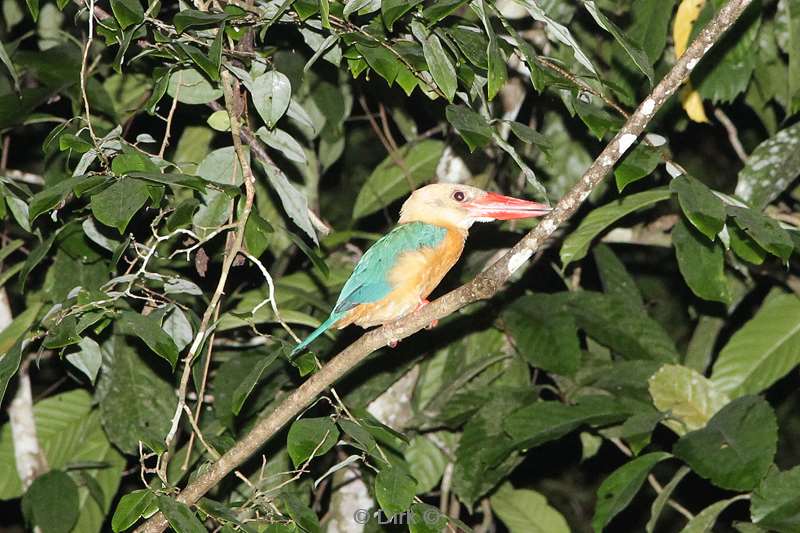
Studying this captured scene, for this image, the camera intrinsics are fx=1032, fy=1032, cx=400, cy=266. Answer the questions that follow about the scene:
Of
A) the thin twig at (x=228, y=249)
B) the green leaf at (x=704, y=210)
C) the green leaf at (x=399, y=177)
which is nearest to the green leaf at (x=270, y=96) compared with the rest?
the thin twig at (x=228, y=249)

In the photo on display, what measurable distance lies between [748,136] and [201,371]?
3.63 metres

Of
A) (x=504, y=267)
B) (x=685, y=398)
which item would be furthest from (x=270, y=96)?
(x=685, y=398)

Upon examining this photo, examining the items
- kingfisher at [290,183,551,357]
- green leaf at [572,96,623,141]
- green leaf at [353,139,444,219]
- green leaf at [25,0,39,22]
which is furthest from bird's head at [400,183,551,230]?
green leaf at [25,0,39,22]

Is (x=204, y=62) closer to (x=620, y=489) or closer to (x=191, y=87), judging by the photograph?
(x=191, y=87)

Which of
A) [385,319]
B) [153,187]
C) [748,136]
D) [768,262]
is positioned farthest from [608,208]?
[748,136]

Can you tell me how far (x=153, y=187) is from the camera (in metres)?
2.37

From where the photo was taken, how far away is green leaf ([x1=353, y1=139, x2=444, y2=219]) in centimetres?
427

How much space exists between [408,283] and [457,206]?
42 centimetres

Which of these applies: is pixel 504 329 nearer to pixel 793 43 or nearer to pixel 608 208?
pixel 608 208

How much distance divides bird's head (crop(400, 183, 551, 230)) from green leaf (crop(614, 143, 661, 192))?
867 mm

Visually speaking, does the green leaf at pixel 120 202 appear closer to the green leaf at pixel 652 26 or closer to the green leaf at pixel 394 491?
the green leaf at pixel 394 491

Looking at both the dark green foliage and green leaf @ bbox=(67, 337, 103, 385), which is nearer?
the dark green foliage

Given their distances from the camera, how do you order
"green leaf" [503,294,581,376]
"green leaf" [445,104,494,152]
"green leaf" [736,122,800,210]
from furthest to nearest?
1. "green leaf" [503,294,581,376]
2. "green leaf" [736,122,800,210]
3. "green leaf" [445,104,494,152]

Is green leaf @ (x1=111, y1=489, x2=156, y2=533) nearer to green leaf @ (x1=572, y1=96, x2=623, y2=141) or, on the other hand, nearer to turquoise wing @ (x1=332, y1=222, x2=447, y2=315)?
turquoise wing @ (x1=332, y1=222, x2=447, y2=315)
